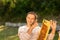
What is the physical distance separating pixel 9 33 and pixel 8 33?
3 centimetres

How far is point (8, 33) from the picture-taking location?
7238 millimetres

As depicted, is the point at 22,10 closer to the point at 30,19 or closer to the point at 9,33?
the point at 9,33

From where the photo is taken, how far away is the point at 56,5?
880cm

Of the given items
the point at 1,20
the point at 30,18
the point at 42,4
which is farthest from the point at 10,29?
the point at 30,18

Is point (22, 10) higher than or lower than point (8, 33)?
higher

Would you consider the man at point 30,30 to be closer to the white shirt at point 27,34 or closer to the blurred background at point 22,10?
the white shirt at point 27,34

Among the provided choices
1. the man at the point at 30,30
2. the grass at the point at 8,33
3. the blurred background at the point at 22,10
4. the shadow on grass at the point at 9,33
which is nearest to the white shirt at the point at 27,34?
the man at the point at 30,30

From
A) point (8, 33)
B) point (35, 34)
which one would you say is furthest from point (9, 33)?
point (35, 34)

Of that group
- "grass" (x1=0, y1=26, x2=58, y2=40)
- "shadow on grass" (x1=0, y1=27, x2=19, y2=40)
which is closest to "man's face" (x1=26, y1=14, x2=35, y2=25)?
"grass" (x1=0, y1=26, x2=58, y2=40)

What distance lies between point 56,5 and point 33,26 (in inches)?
246

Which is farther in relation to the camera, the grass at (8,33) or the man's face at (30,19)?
the grass at (8,33)

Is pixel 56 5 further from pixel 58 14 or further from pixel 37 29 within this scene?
pixel 37 29

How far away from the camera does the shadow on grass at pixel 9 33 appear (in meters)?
6.84

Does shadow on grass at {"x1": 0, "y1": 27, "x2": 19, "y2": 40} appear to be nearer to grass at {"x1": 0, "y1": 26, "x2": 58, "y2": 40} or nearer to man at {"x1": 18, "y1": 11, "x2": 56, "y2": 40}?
grass at {"x1": 0, "y1": 26, "x2": 58, "y2": 40}
